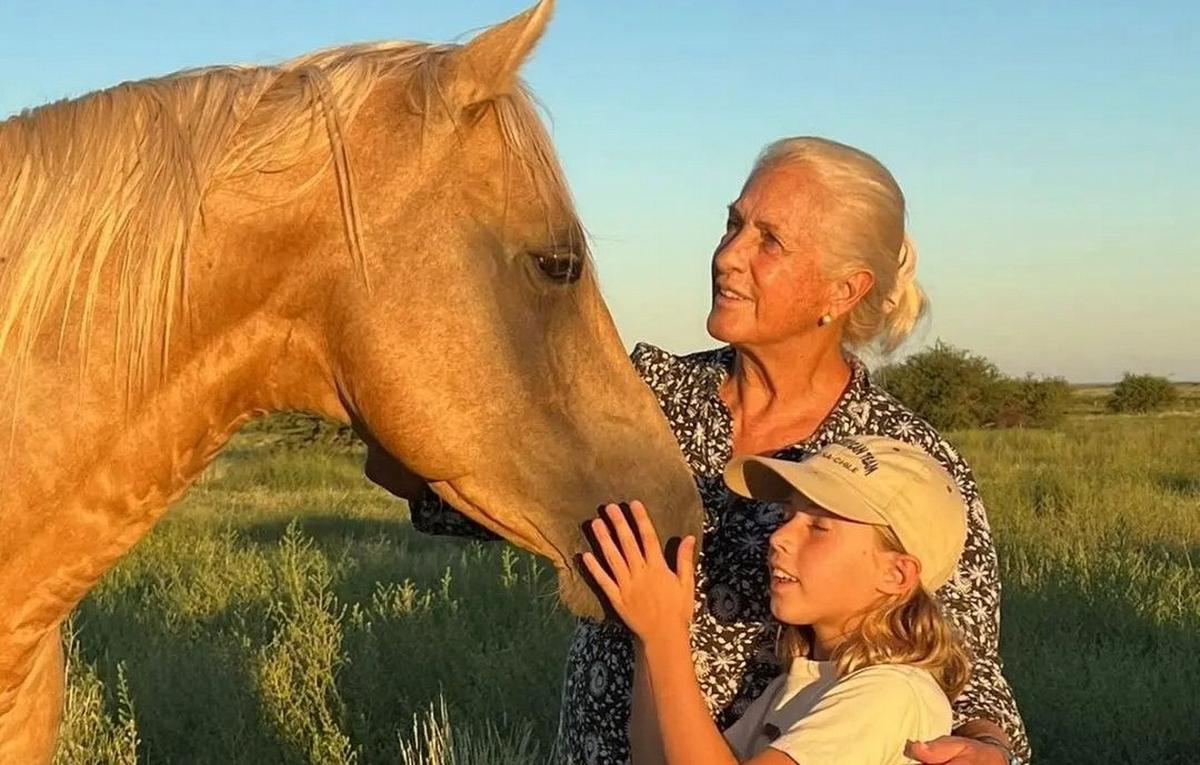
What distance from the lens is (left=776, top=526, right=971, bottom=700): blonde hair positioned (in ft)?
6.56

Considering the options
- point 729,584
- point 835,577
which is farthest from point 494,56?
point 729,584

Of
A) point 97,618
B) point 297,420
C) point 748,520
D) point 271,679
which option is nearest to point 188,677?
point 271,679

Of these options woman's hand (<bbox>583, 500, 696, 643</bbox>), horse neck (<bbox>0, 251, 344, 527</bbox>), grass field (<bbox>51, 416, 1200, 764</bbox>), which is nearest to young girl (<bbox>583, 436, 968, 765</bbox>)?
woman's hand (<bbox>583, 500, 696, 643</bbox>)

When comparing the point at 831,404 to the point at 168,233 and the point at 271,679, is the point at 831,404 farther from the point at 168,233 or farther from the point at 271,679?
the point at 271,679

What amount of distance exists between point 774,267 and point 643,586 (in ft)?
2.43

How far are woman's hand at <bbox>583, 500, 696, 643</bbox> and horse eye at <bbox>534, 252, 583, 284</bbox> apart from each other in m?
0.37

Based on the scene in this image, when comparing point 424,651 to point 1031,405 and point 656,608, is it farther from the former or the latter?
point 1031,405

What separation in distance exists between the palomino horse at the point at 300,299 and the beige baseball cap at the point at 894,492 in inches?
8.9

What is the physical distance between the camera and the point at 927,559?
2.03m

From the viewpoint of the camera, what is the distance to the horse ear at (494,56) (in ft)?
6.06

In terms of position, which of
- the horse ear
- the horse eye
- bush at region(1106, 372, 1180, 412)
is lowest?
bush at region(1106, 372, 1180, 412)

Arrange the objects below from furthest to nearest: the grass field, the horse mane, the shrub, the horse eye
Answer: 1. the shrub
2. the grass field
3. the horse eye
4. the horse mane

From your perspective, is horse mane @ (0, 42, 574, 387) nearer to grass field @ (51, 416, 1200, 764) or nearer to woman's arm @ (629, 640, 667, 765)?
woman's arm @ (629, 640, 667, 765)

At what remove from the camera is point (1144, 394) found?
4103cm
